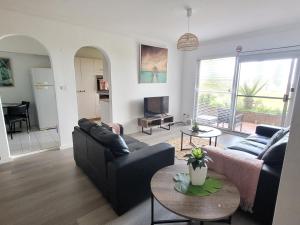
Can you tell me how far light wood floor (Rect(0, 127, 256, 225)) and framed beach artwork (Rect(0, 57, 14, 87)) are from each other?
277 cm

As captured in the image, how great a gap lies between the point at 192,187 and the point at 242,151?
127 cm

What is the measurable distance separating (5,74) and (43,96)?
42.2 inches

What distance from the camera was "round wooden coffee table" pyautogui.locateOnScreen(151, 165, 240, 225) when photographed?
1.16 meters

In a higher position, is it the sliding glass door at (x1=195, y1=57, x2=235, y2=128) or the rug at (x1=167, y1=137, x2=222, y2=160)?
the sliding glass door at (x1=195, y1=57, x2=235, y2=128)

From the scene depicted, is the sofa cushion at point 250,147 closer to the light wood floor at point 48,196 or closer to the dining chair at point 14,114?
the light wood floor at point 48,196

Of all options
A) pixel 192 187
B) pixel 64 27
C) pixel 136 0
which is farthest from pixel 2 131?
pixel 192 187

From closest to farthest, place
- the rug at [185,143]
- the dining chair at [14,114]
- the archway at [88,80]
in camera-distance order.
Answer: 1. the rug at [185,143]
2. the dining chair at [14,114]
3. the archway at [88,80]

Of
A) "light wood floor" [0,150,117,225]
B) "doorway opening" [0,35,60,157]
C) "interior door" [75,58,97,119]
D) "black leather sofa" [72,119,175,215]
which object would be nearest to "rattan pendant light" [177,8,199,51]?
"black leather sofa" [72,119,175,215]

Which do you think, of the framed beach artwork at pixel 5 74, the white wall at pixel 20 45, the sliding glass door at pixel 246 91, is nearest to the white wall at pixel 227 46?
the sliding glass door at pixel 246 91

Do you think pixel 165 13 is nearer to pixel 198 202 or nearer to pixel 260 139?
pixel 260 139

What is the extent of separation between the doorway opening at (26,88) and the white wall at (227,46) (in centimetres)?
388

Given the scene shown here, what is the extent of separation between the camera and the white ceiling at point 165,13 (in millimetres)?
2424

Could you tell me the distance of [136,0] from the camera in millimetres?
2324

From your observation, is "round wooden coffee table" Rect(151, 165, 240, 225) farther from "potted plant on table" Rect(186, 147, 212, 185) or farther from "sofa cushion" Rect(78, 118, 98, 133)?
"sofa cushion" Rect(78, 118, 98, 133)
